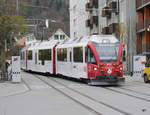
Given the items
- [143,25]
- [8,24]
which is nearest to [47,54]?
[8,24]

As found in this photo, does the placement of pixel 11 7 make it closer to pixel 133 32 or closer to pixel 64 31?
pixel 133 32

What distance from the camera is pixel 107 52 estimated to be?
94.0 ft

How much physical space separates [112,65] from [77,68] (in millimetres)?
3811

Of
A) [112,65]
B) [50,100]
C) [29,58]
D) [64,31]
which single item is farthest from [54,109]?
[64,31]

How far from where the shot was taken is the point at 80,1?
81.7 m

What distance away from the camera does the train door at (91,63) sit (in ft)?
92.4

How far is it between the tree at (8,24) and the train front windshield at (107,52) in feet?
24.4

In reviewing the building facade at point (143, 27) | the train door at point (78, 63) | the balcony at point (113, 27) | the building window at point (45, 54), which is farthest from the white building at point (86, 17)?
the train door at point (78, 63)

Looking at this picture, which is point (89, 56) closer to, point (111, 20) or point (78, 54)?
point (78, 54)

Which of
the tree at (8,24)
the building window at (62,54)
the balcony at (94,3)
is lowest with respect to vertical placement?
the building window at (62,54)

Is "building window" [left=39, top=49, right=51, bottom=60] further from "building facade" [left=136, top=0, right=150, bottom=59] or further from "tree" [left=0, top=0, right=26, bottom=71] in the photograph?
"building facade" [left=136, top=0, right=150, bottom=59]

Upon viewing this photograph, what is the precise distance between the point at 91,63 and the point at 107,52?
117 centimetres

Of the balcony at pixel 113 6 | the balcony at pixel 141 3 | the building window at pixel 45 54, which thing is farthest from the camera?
the balcony at pixel 113 6

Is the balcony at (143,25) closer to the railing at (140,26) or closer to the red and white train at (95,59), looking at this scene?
the railing at (140,26)
